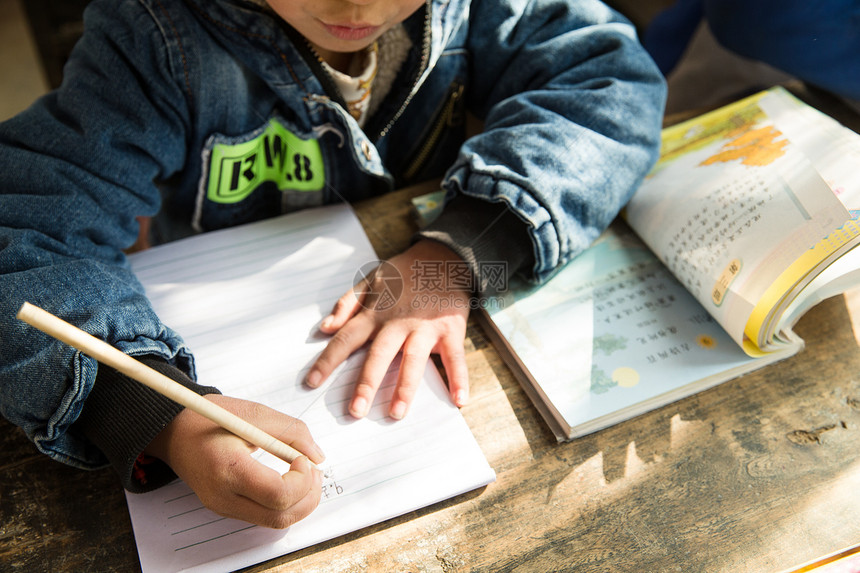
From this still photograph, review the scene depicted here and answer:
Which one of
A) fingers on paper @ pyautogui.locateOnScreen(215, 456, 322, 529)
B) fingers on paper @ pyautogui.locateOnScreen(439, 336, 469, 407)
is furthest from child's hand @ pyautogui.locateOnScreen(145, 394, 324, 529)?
fingers on paper @ pyautogui.locateOnScreen(439, 336, 469, 407)

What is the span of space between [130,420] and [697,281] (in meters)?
0.44

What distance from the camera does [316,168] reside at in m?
0.65

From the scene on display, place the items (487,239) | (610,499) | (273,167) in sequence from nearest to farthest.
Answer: (610,499)
(487,239)
(273,167)

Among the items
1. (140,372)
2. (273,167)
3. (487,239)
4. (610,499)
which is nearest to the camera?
(140,372)

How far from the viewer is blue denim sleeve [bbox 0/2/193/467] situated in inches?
16.3

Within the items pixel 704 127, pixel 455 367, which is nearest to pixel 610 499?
pixel 455 367

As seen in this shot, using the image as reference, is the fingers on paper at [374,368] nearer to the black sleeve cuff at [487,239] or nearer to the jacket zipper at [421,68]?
the black sleeve cuff at [487,239]

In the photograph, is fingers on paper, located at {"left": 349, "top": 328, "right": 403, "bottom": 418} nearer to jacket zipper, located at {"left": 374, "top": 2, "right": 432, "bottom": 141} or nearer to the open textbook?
the open textbook

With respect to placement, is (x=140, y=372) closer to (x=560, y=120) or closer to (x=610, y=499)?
(x=610, y=499)

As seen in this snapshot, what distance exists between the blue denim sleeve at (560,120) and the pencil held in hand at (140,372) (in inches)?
10.5

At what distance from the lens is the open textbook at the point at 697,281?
17.7 inches

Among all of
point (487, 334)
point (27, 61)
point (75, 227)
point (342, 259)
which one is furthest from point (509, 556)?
point (27, 61)

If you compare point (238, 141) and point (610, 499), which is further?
point (238, 141)

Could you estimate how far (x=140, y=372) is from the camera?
11.8 inches
